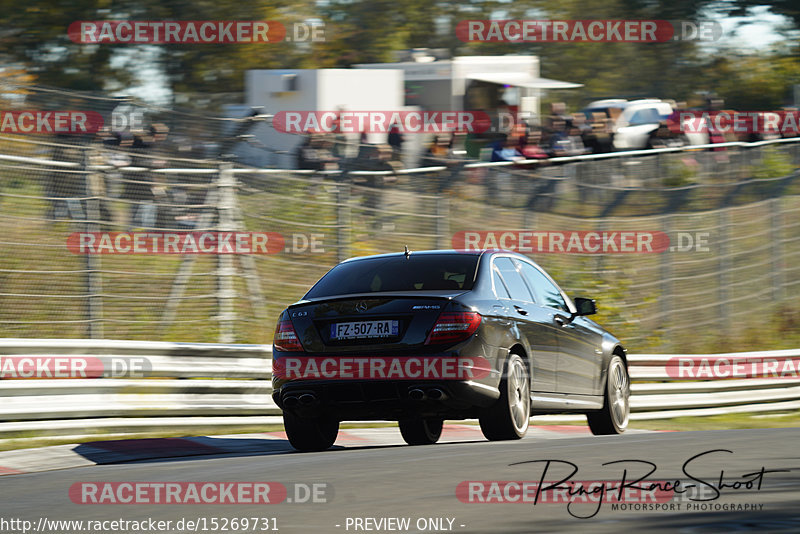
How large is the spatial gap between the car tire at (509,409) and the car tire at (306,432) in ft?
3.80

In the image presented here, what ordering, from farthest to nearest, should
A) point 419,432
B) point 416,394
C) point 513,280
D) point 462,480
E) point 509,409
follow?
point 419,432 < point 513,280 < point 509,409 < point 416,394 < point 462,480

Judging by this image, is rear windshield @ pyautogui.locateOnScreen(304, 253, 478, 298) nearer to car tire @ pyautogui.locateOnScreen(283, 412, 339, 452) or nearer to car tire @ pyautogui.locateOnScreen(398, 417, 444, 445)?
car tire @ pyautogui.locateOnScreen(283, 412, 339, 452)

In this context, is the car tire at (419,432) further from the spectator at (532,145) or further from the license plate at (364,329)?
the spectator at (532,145)

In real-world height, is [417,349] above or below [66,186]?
below

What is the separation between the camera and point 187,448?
10023 millimetres

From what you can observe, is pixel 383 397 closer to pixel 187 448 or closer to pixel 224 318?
pixel 187 448

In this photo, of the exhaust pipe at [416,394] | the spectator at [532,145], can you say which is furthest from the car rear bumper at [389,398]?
the spectator at [532,145]

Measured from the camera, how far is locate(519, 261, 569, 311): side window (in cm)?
1038

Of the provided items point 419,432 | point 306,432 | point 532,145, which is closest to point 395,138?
point 532,145

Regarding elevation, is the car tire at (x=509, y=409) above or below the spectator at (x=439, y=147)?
below

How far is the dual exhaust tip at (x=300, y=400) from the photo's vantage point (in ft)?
29.5

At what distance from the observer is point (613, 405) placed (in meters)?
11.2

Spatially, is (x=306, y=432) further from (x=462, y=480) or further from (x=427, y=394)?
(x=462, y=480)

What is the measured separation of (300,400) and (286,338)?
462 mm
